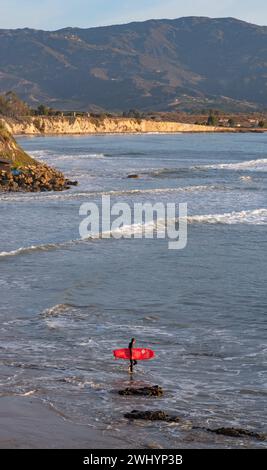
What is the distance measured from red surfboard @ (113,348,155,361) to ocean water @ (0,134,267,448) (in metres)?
0.24

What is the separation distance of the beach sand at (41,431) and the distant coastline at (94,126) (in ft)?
423

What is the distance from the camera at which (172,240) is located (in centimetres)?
2795

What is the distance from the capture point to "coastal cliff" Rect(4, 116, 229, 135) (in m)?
153

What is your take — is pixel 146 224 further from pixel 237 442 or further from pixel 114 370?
pixel 237 442

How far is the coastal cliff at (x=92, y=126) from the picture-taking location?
153000mm

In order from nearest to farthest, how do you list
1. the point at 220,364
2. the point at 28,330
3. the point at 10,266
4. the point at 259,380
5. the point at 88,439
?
the point at 88,439
the point at 259,380
the point at 220,364
the point at 28,330
the point at 10,266

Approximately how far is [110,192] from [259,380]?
3061cm

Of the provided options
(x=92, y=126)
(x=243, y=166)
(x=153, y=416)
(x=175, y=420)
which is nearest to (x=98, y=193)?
(x=243, y=166)

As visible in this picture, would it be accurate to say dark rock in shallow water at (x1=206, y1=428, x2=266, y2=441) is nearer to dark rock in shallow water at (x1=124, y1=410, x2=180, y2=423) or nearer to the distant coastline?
dark rock in shallow water at (x1=124, y1=410, x2=180, y2=423)

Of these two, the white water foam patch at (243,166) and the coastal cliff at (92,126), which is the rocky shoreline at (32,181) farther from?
the coastal cliff at (92,126)

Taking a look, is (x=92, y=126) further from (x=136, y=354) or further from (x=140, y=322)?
(x=136, y=354)

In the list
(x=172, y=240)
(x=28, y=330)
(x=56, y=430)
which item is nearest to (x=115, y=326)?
(x=28, y=330)

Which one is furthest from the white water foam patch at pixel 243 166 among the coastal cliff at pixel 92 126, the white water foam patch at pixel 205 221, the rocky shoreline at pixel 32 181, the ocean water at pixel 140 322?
the coastal cliff at pixel 92 126

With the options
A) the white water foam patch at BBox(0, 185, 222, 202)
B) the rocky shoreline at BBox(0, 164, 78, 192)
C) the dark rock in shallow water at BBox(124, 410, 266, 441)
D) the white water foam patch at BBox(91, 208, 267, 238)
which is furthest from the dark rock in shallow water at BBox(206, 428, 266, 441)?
the rocky shoreline at BBox(0, 164, 78, 192)
